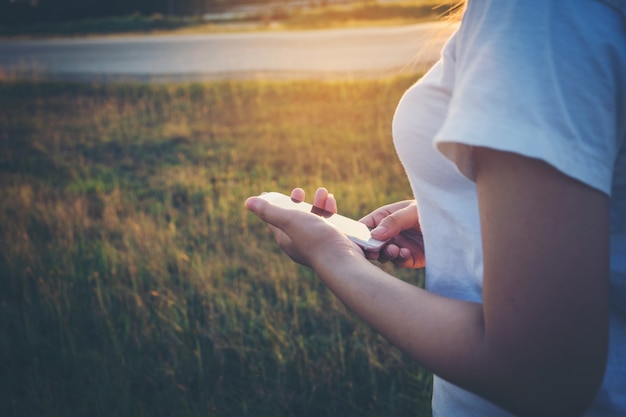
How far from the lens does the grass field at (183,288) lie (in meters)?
2.23

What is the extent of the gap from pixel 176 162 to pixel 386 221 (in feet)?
15.4

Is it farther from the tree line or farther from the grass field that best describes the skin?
the tree line

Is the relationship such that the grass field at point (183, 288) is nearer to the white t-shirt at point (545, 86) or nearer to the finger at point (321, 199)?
the finger at point (321, 199)

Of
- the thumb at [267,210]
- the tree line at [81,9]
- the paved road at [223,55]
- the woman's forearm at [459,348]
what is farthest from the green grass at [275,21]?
the woman's forearm at [459,348]

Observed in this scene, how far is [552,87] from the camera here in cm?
53

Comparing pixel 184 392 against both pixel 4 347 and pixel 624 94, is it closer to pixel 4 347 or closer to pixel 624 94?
pixel 4 347

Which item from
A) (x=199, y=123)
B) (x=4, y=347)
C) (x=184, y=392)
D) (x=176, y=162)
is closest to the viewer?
(x=184, y=392)

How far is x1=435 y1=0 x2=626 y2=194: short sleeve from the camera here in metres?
0.54

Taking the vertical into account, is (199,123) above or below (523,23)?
below

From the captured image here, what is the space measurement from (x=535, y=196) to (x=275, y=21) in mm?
22347

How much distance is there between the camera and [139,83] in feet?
31.2

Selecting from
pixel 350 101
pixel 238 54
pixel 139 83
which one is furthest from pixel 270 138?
pixel 238 54

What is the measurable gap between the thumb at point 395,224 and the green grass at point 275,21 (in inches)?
627

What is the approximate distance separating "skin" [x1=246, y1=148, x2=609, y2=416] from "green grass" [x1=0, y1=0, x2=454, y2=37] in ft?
53.9
